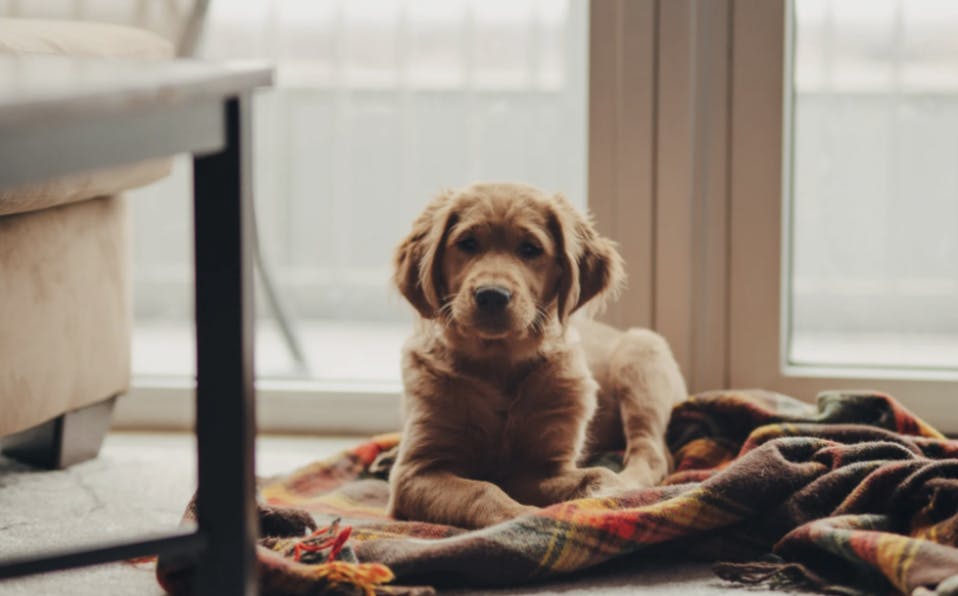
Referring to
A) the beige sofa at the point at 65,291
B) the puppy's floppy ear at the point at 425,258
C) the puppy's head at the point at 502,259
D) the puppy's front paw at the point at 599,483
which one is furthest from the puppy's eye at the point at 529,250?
the beige sofa at the point at 65,291

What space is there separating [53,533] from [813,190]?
1.71m

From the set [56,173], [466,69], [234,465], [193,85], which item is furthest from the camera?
[466,69]

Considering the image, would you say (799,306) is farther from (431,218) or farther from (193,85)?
(193,85)

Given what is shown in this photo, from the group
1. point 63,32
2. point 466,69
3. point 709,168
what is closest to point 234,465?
point 63,32

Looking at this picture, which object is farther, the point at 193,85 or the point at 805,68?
the point at 805,68

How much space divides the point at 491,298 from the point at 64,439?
0.95m

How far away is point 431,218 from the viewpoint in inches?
86.7

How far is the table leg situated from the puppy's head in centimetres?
96

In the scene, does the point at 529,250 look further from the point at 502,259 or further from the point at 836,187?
the point at 836,187

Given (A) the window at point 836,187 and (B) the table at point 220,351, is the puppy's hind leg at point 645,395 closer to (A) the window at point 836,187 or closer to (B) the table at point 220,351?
(A) the window at point 836,187

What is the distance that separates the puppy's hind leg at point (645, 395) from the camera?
2.29 m

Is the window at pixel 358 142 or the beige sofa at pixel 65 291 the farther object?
the window at pixel 358 142

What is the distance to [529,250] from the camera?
213 centimetres

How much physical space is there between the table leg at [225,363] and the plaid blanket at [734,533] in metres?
0.52
